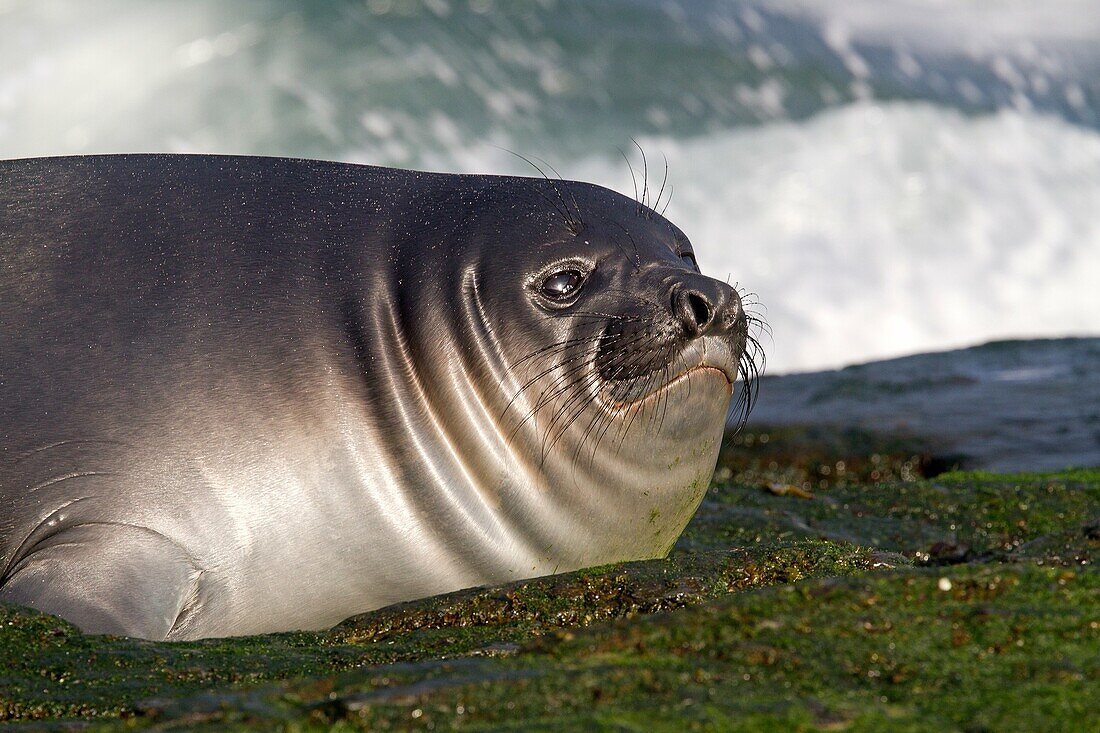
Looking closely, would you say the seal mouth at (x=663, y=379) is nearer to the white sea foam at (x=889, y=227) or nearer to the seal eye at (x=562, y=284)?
the seal eye at (x=562, y=284)

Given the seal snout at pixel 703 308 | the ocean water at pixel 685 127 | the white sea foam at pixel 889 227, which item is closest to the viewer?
the seal snout at pixel 703 308

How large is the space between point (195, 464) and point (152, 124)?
13519mm

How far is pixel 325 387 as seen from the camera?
156 inches

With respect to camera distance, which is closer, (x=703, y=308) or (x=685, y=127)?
(x=703, y=308)

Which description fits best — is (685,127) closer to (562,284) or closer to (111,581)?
(562,284)

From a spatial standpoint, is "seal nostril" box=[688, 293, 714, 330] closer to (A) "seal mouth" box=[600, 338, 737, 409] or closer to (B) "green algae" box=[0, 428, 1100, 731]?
(A) "seal mouth" box=[600, 338, 737, 409]

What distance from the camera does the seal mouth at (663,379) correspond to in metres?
4.07

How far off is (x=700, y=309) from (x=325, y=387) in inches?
45.5

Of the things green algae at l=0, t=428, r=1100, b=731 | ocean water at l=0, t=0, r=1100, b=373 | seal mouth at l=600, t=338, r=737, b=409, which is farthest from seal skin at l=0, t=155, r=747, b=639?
ocean water at l=0, t=0, r=1100, b=373

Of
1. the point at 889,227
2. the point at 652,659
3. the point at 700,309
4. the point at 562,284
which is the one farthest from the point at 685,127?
the point at 652,659

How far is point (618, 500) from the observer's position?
423cm

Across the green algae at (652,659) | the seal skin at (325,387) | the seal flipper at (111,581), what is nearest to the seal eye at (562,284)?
the seal skin at (325,387)

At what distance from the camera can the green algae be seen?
1962 mm

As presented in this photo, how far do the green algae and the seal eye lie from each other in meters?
1.03
